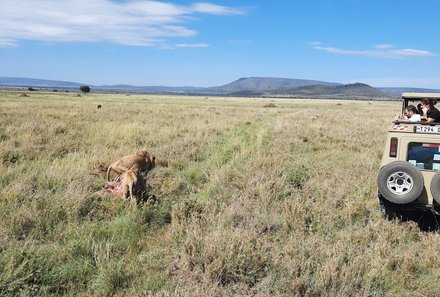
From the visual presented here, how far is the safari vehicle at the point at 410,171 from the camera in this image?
17.9 ft

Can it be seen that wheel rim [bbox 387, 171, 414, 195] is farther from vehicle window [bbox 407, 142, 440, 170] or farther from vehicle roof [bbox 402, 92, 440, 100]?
vehicle roof [bbox 402, 92, 440, 100]

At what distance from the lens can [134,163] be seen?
27.9 ft

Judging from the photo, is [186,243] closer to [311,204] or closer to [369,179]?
[311,204]

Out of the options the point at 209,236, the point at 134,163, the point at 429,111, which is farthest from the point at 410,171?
the point at 134,163

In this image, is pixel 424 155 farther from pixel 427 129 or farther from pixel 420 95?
pixel 420 95

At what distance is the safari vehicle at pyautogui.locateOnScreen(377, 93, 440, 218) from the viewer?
17.9 ft

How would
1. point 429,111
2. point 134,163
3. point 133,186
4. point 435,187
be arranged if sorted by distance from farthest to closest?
point 134,163, point 429,111, point 133,186, point 435,187

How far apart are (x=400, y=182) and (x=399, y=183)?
0.02 meters

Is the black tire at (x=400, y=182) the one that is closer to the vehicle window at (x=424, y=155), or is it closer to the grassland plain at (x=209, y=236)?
the grassland plain at (x=209, y=236)

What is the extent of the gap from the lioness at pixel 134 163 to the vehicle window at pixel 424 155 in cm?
498

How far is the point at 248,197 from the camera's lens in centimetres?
698

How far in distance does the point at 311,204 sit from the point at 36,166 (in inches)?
230

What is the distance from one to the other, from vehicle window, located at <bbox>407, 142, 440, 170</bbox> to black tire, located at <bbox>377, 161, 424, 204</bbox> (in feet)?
2.00

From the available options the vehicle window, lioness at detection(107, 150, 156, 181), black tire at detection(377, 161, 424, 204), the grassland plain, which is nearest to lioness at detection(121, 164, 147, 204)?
the grassland plain
